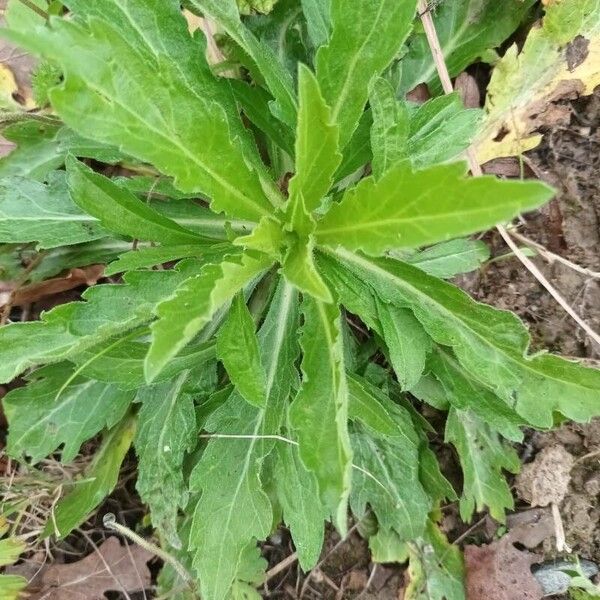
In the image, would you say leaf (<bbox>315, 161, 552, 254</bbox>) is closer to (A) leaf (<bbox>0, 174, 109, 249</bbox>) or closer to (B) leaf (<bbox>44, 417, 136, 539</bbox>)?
(A) leaf (<bbox>0, 174, 109, 249</bbox>)

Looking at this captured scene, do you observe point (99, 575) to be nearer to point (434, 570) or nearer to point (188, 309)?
point (434, 570)

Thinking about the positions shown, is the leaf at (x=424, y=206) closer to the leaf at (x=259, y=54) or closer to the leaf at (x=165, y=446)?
the leaf at (x=259, y=54)

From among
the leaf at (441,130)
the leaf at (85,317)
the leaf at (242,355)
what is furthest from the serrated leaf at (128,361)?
the leaf at (441,130)

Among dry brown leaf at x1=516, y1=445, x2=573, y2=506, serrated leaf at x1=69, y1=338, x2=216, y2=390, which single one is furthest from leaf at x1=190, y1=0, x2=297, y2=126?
dry brown leaf at x1=516, y1=445, x2=573, y2=506

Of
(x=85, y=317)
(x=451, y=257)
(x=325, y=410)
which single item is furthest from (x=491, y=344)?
(x=85, y=317)

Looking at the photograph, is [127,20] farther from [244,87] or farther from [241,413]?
[241,413]

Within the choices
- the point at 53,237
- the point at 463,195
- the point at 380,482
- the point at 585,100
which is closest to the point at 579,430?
the point at 380,482
